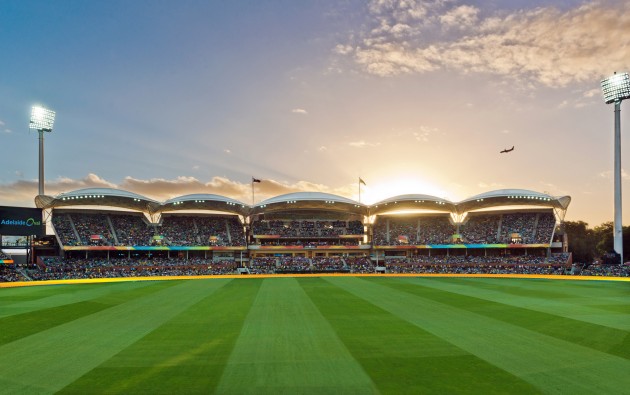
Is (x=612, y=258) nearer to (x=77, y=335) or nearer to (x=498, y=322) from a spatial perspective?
(x=498, y=322)

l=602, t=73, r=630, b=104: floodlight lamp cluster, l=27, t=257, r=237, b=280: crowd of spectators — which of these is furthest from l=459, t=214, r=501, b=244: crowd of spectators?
l=27, t=257, r=237, b=280: crowd of spectators

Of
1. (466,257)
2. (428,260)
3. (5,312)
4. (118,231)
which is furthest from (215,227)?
(5,312)

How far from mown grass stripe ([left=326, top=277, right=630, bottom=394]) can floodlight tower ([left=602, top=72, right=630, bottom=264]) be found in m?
55.2

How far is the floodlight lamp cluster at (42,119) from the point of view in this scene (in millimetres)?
66000

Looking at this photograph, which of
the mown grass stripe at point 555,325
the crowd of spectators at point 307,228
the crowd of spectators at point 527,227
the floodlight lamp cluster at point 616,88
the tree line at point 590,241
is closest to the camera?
the mown grass stripe at point 555,325

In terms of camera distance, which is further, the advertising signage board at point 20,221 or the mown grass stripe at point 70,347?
the advertising signage board at point 20,221

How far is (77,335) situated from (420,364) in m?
14.8

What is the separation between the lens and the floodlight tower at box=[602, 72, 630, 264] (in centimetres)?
6197

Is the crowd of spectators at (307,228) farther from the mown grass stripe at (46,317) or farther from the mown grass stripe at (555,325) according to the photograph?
A: the mown grass stripe at (555,325)

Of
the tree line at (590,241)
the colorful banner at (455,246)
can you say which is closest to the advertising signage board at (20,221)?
the colorful banner at (455,246)

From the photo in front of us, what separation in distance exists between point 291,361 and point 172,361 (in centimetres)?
404

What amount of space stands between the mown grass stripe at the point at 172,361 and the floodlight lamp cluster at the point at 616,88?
69.1m

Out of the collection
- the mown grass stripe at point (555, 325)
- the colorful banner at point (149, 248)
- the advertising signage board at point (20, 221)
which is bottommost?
the mown grass stripe at point (555, 325)

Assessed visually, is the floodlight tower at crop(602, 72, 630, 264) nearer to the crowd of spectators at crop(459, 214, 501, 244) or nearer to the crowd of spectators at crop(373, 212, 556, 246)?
the crowd of spectators at crop(373, 212, 556, 246)
